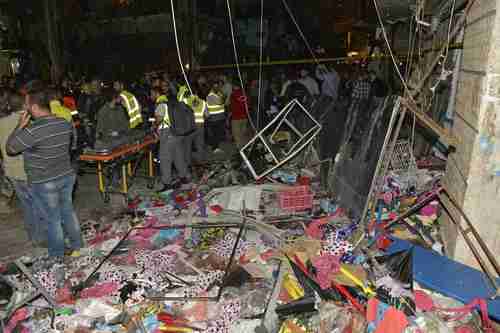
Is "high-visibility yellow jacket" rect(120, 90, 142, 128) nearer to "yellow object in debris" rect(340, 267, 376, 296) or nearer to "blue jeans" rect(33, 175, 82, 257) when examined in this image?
"blue jeans" rect(33, 175, 82, 257)

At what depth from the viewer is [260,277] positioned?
3.97 m

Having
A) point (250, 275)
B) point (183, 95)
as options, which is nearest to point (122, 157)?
point (183, 95)

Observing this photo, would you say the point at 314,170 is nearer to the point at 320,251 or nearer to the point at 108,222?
the point at 320,251

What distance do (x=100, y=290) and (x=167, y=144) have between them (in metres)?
3.28

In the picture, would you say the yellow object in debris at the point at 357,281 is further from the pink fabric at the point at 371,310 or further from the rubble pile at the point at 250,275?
the pink fabric at the point at 371,310

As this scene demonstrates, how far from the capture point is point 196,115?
7.78 meters

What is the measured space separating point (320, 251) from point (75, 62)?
61.1 feet

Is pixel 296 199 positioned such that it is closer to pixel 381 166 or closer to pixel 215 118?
pixel 381 166

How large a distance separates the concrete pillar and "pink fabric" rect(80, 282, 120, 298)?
348 cm

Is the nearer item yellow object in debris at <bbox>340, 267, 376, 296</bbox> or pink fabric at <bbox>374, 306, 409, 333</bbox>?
pink fabric at <bbox>374, 306, 409, 333</bbox>

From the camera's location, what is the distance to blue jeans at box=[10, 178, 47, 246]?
4.63m

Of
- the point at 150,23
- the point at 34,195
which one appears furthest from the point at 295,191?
the point at 150,23

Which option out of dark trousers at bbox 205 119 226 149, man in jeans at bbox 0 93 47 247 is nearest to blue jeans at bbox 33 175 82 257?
man in jeans at bbox 0 93 47 247

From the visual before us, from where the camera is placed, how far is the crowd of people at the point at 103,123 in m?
3.95
